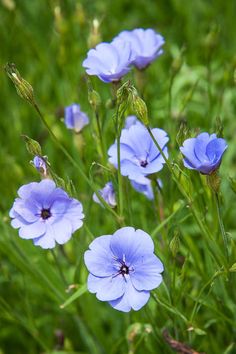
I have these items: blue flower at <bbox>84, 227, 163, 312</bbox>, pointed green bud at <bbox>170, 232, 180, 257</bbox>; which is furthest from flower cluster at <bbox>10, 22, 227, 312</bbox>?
pointed green bud at <bbox>170, 232, 180, 257</bbox>

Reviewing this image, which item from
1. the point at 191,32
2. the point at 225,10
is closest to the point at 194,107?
the point at 191,32

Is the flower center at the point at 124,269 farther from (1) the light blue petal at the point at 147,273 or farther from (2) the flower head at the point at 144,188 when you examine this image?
(2) the flower head at the point at 144,188

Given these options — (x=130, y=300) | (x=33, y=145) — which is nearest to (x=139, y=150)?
(x=33, y=145)

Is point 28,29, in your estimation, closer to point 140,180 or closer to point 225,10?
point 225,10

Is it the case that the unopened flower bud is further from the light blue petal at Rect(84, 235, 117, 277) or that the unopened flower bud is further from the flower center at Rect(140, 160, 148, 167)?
the light blue petal at Rect(84, 235, 117, 277)

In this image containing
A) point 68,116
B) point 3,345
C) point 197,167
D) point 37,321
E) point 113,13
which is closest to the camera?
point 197,167

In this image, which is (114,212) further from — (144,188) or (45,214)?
(144,188)

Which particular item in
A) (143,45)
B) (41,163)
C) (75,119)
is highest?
(143,45)
